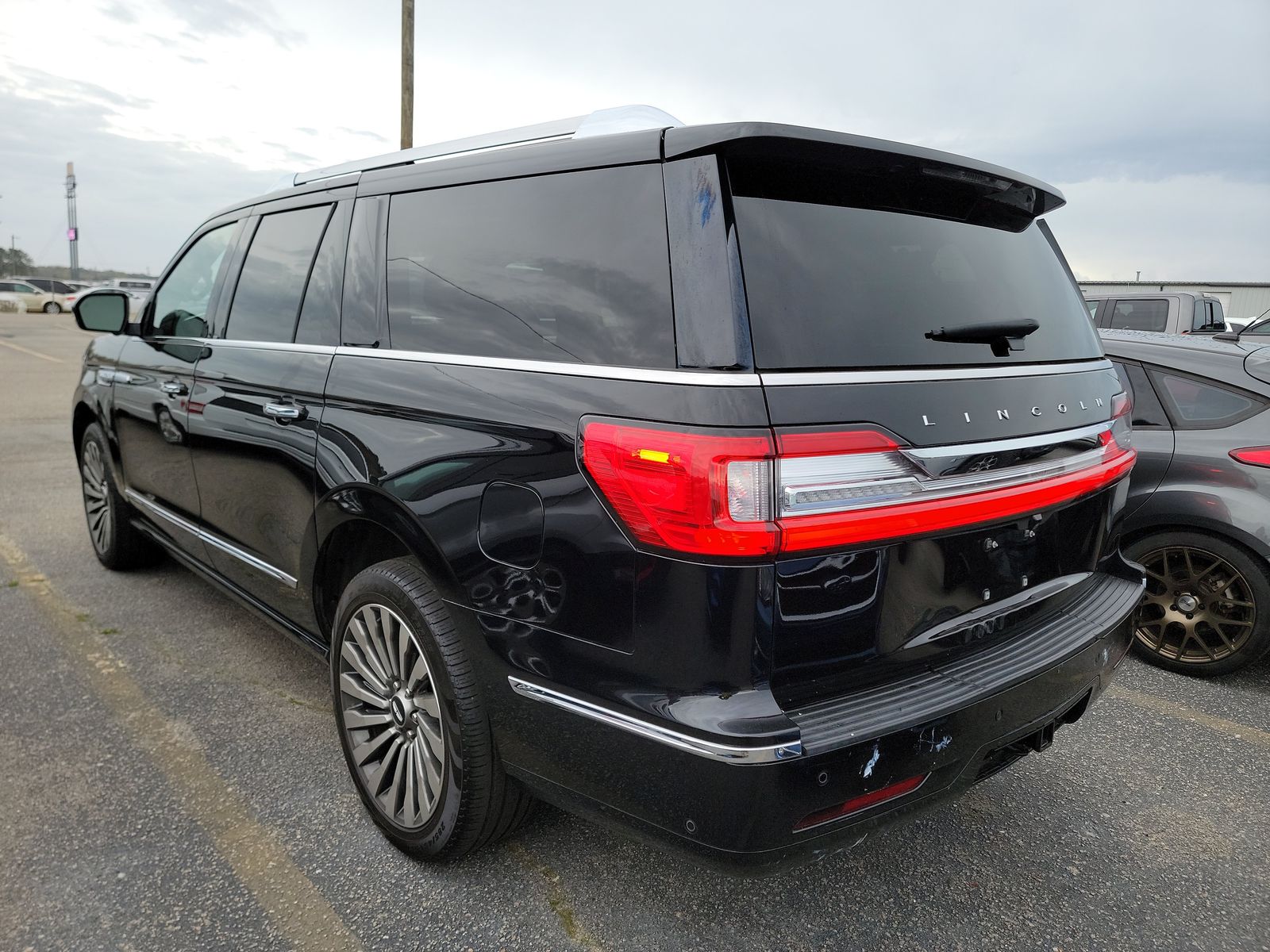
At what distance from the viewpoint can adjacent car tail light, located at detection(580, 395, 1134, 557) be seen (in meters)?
1.57

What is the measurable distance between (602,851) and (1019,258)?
6.53 feet

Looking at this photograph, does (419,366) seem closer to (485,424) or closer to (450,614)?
(485,424)

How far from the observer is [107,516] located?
15.0 feet

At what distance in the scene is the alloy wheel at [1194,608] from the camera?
12.0 ft

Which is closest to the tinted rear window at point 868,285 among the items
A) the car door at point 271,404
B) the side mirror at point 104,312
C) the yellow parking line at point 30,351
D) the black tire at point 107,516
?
the car door at point 271,404

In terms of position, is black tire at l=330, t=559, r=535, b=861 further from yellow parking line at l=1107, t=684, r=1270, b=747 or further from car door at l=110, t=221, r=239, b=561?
yellow parking line at l=1107, t=684, r=1270, b=747

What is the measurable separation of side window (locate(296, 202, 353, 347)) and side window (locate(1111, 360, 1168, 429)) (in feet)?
10.8

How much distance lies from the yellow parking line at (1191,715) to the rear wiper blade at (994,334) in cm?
214

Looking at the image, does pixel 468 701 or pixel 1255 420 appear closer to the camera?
pixel 468 701

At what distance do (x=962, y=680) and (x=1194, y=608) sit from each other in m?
2.56

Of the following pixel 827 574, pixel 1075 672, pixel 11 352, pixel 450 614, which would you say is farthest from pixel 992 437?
pixel 11 352

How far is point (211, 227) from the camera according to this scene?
3.70 meters

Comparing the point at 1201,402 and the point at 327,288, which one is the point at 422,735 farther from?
the point at 1201,402

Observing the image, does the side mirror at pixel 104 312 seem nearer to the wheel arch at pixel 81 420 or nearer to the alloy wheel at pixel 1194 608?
the wheel arch at pixel 81 420
